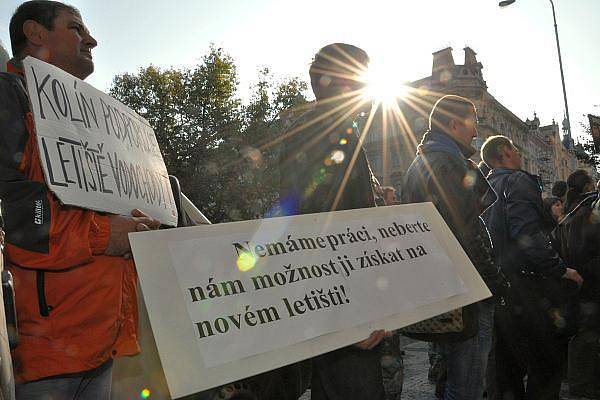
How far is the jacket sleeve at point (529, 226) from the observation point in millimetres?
3533

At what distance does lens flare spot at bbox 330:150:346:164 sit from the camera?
7.78ft

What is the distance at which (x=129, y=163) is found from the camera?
6.25ft

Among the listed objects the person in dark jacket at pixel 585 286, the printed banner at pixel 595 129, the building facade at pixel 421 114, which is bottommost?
the person in dark jacket at pixel 585 286

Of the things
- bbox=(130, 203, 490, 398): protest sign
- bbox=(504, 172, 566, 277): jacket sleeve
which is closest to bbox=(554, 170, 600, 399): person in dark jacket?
bbox=(504, 172, 566, 277): jacket sleeve

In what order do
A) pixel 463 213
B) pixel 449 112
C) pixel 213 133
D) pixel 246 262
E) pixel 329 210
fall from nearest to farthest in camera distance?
pixel 246 262, pixel 329 210, pixel 463 213, pixel 449 112, pixel 213 133

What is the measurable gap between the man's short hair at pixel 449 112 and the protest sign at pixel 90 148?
1821mm

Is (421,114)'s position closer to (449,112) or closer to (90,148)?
(449,112)

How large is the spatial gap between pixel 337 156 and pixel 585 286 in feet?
9.61

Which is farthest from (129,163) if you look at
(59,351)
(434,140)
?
→ (434,140)

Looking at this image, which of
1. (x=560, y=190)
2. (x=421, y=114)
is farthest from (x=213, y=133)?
(x=421, y=114)

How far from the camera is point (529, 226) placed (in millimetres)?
3613

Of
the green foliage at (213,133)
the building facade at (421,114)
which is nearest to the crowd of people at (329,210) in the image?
the green foliage at (213,133)

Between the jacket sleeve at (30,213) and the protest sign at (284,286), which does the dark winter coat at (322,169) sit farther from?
the jacket sleeve at (30,213)

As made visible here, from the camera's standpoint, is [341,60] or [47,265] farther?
[341,60]
